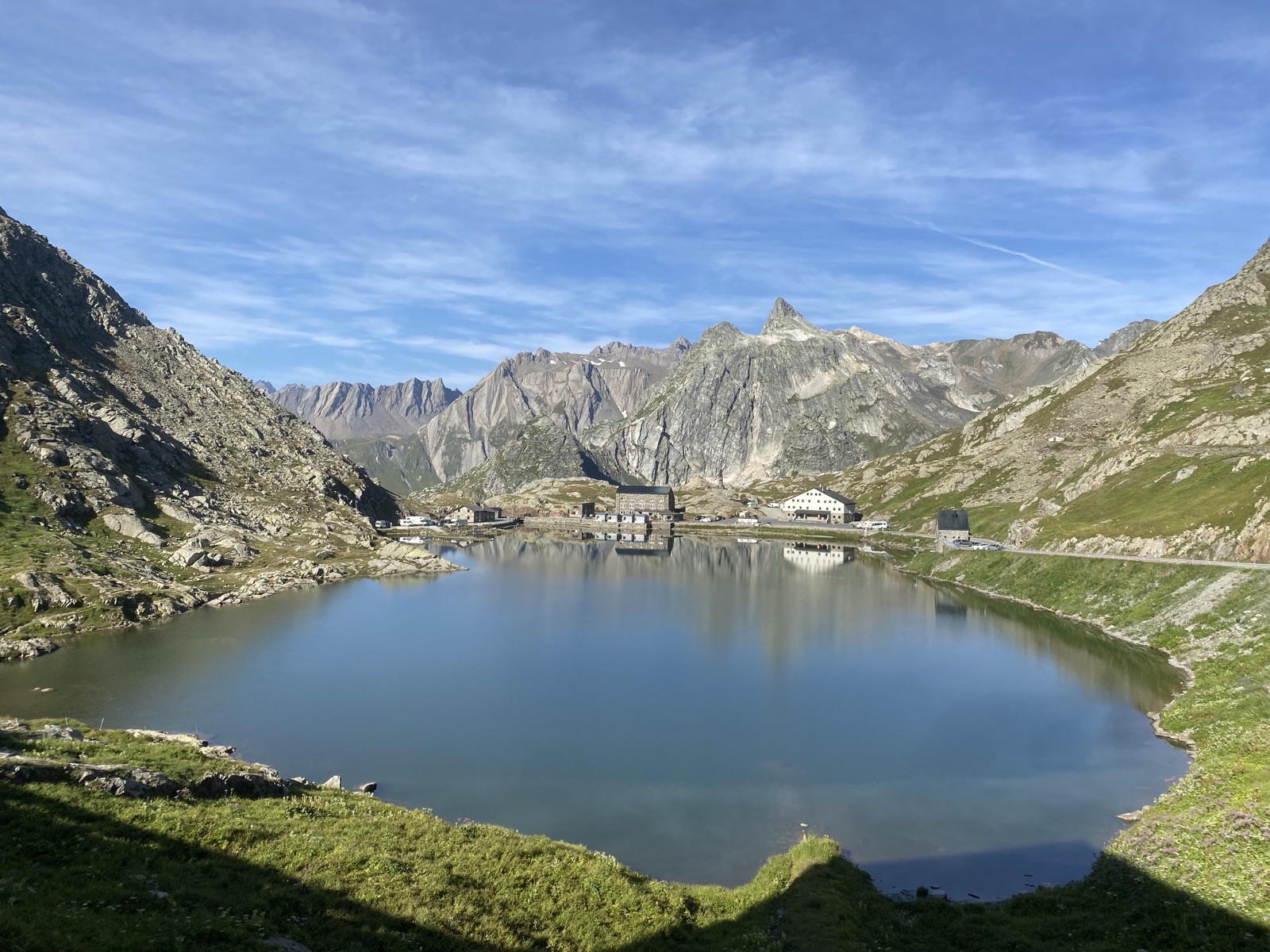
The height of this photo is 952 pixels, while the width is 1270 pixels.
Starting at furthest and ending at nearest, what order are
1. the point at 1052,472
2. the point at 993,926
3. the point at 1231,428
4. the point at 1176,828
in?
the point at 1052,472
the point at 1231,428
the point at 1176,828
the point at 993,926

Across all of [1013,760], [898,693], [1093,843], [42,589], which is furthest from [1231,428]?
[42,589]

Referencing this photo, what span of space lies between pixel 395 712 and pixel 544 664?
19625 millimetres

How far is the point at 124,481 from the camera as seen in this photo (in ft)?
396

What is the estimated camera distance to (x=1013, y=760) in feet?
157

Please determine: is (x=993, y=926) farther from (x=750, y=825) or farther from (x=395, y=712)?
(x=395, y=712)

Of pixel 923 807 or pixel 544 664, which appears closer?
pixel 923 807

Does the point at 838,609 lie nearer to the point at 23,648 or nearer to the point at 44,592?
the point at 23,648

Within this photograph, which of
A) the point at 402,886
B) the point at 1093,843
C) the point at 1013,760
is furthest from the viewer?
the point at 1013,760

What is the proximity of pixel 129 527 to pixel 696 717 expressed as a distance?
3809 inches

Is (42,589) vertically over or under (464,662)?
over

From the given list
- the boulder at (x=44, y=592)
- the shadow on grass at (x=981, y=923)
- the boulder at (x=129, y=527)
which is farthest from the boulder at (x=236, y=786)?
the boulder at (x=129, y=527)

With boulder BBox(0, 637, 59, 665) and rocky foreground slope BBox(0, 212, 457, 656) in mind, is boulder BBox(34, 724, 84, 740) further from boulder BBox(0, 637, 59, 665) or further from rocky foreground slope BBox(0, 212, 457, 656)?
rocky foreground slope BBox(0, 212, 457, 656)

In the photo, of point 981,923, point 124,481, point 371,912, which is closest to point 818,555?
point 124,481

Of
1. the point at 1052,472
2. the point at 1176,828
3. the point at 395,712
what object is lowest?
the point at 395,712
